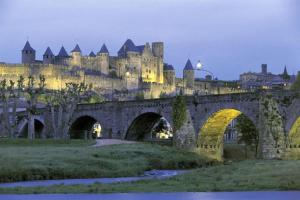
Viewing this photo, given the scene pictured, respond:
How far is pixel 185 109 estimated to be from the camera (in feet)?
233

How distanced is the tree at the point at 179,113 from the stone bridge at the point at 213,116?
54 cm

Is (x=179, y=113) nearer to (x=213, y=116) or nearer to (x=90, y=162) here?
(x=213, y=116)

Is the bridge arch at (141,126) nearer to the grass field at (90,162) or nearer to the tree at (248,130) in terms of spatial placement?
the tree at (248,130)

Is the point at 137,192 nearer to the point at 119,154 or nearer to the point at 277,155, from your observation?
the point at 119,154

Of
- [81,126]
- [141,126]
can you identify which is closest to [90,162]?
[141,126]

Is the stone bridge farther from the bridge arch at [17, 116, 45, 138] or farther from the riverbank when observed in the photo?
the riverbank

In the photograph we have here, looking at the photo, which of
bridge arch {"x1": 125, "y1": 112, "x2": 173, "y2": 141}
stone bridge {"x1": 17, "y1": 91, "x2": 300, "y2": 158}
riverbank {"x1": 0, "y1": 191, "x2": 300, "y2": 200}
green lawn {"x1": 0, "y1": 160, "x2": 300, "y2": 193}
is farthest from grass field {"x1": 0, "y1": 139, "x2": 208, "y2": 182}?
bridge arch {"x1": 125, "y1": 112, "x2": 173, "y2": 141}

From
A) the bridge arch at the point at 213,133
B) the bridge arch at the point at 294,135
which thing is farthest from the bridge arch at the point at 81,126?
the bridge arch at the point at 294,135

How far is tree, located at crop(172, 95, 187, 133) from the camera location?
7081cm

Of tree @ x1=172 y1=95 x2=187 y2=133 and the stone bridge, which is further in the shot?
tree @ x1=172 y1=95 x2=187 y2=133

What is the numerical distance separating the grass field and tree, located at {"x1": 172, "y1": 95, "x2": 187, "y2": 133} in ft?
21.4

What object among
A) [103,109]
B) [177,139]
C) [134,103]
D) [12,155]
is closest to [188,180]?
[12,155]

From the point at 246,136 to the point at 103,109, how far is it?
17.7m

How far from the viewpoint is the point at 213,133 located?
71125mm
